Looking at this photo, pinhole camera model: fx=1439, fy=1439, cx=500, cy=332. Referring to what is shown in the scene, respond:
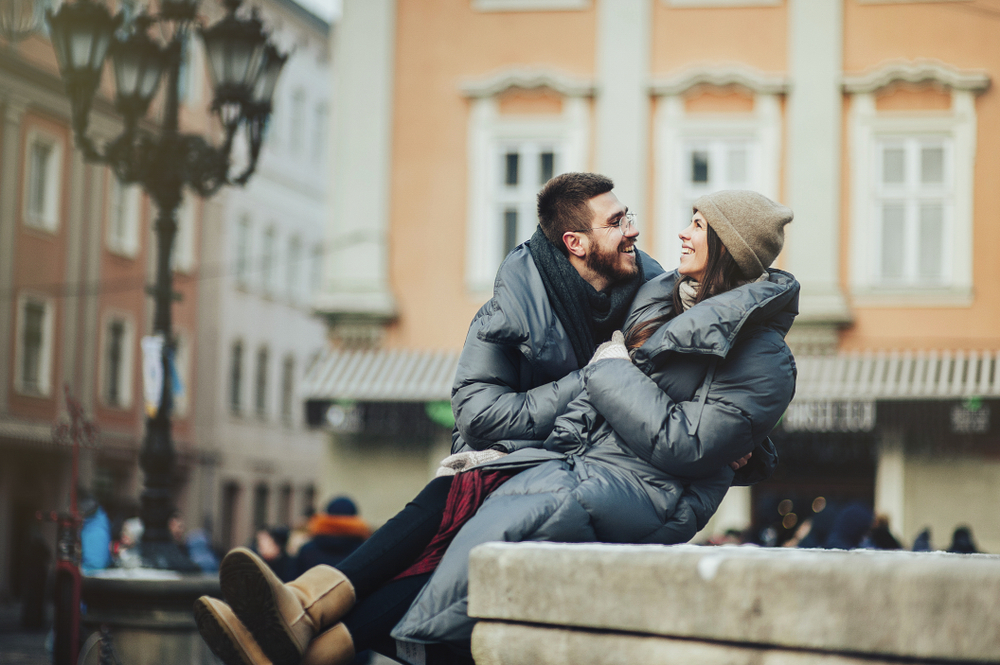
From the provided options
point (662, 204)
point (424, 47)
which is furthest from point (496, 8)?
point (662, 204)

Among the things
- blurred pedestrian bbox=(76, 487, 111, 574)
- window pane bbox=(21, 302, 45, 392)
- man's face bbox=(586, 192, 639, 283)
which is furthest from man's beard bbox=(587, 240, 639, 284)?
window pane bbox=(21, 302, 45, 392)

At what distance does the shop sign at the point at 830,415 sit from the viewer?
56.1 ft

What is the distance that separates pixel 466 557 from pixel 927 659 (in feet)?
4.43

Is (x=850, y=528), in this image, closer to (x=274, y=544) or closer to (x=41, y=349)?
(x=274, y=544)

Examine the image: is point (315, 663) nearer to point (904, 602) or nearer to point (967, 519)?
point (904, 602)

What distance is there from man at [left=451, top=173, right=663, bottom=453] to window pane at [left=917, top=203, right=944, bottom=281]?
1430 centimetres

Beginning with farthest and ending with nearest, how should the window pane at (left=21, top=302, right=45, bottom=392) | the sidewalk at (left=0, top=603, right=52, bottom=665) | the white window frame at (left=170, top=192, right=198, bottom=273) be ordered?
the white window frame at (left=170, top=192, right=198, bottom=273) < the window pane at (left=21, top=302, right=45, bottom=392) < the sidewalk at (left=0, top=603, right=52, bottom=665)

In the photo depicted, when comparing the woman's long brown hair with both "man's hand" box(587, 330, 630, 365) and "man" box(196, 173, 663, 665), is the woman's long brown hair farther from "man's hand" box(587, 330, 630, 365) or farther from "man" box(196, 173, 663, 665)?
"man" box(196, 173, 663, 665)

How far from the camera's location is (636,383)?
3.74 meters

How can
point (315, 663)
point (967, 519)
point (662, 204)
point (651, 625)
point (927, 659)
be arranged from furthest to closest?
point (662, 204) → point (967, 519) → point (315, 663) → point (651, 625) → point (927, 659)

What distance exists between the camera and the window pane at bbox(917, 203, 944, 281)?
708 inches

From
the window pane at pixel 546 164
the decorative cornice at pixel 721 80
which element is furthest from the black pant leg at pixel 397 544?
the window pane at pixel 546 164

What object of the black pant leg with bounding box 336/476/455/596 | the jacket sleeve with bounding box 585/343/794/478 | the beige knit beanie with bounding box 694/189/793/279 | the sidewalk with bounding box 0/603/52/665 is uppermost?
the beige knit beanie with bounding box 694/189/793/279

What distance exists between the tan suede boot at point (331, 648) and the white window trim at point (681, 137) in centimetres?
1456
